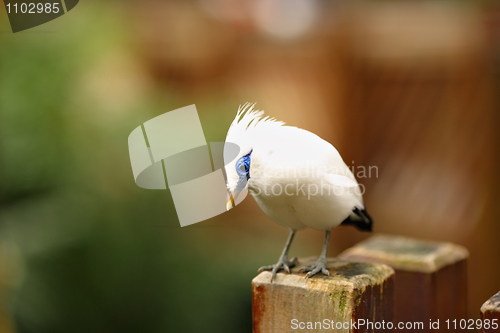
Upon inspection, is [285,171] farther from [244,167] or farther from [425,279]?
[425,279]

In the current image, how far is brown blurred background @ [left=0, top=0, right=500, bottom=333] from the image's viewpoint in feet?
5.78

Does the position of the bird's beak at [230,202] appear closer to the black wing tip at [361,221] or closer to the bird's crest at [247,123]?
the bird's crest at [247,123]

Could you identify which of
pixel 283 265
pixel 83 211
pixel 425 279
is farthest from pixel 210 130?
pixel 425 279

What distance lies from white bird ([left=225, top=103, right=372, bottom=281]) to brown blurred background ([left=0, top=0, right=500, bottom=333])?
2.28 ft

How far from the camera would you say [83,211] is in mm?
1827

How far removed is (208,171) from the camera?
A: 146 centimetres

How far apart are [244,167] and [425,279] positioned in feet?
2.28

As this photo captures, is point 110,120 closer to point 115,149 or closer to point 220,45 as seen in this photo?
point 115,149

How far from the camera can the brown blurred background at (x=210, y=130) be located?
5.78 ft

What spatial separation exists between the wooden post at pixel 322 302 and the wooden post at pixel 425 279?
0.28 m

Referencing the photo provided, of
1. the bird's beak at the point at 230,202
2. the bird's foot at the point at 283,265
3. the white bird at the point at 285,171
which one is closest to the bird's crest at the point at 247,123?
the white bird at the point at 285,171

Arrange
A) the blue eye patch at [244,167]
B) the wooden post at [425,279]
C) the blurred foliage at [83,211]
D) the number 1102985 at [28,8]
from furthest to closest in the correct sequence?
the blurred foliage at [83,211] < the number 1102985 at [28,8] < the wooden post at [425,279] < the blue eye patch at [244,167]

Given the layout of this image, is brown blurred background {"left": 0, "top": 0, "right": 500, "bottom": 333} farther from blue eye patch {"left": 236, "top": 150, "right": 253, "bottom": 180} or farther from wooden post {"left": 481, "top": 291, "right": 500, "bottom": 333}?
wooden post {"left": 481, "top": 291, "right": 500, "bottom": 333}

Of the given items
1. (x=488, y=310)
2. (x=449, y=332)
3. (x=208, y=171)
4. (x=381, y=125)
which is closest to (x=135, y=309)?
(x=208, y=171)
